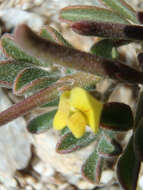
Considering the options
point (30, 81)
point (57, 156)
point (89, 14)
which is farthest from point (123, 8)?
point (57, 156)

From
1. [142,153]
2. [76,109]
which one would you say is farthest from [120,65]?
[142,153]

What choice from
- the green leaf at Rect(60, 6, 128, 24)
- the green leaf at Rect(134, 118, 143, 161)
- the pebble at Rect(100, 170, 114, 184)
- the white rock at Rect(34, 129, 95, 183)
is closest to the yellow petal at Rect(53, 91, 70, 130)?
the green leaf at Rect(134, 118, 143, 161)

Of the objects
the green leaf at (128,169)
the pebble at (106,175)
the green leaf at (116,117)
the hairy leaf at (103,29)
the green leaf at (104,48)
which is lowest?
the pebble at (106,175)

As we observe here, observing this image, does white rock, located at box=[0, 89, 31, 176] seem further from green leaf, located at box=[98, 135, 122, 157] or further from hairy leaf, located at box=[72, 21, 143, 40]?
hairy leaf, located at box=[72, 21, 143, 40]

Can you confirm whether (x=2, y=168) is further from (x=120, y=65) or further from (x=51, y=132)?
(x=120, y=65)

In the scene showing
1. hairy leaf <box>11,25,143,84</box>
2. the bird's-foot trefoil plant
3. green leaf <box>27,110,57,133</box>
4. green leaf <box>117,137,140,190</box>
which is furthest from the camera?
green leaf <box>27,110,57,133</box>

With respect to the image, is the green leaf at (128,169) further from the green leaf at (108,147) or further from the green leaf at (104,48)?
the green leaf at (104,48)

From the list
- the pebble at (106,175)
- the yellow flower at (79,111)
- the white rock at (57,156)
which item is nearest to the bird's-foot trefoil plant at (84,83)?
the yellow flower at (79,111)
